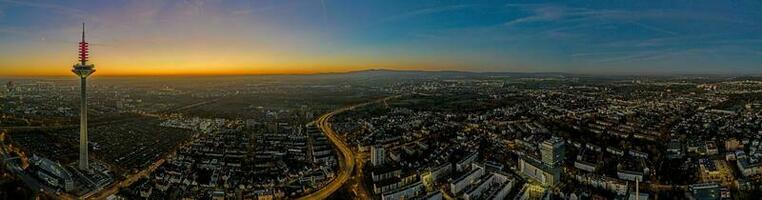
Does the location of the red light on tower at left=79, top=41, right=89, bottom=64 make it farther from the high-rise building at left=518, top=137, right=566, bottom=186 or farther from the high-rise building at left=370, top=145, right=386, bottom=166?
the high-rise building at left=518, top=137, right=566, bottom=186

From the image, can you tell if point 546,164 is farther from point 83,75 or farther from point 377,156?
point 83,75

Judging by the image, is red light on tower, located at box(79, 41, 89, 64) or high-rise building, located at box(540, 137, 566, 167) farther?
red light on tower, located at box(79, 41, 89, 64)

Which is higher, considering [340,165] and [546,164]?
[546,164]

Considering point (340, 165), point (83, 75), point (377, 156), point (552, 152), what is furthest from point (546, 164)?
point (83, 75)

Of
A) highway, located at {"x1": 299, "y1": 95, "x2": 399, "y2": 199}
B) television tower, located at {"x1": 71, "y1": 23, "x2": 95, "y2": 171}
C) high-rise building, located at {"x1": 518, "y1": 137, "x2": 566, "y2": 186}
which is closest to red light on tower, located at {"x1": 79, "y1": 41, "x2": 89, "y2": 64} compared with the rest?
television tower, located at {"x1": 71, "y1": 23, "x2": 95, "y2": 171}

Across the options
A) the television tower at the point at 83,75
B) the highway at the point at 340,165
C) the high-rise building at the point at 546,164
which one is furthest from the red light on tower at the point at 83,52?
the high-rise building at the point at 546,164

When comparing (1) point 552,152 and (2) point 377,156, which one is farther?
(2) point 377,156

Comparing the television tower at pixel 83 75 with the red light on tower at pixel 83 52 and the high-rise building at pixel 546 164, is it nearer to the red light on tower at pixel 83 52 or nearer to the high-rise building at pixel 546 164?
the red light on tower at pixel 83 52

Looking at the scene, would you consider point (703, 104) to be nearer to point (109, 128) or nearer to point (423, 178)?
point (423, 178)

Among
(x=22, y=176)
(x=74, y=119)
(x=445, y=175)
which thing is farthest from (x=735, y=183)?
(x=74, y=119)
